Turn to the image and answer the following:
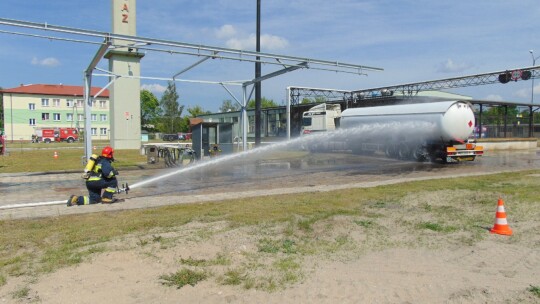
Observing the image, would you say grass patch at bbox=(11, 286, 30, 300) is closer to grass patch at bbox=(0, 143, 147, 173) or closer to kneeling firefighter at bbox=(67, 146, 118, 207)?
kneeling firefighter at bbox=(67, 146, 118, 207)

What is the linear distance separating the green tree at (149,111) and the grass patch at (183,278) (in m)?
92.2

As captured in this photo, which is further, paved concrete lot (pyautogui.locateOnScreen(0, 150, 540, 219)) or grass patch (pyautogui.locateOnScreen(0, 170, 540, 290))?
paved concrete lot (pyautogui.locateOnScreen(0, 150, 540, 219))

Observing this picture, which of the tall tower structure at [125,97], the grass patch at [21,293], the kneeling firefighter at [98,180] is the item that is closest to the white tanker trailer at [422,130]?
the kneeling firefighter at [98,180]

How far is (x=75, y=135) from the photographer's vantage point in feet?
207

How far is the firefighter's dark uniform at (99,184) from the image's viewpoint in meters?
8.96

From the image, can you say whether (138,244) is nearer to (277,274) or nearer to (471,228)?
(277,274)

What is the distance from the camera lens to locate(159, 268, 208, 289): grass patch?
4.34 meters

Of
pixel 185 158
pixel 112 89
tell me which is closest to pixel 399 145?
pixel 185 158

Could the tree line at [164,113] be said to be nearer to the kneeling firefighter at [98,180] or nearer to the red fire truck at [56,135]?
the red fire truck at [56,135]

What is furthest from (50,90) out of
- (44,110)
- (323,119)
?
(323,119)

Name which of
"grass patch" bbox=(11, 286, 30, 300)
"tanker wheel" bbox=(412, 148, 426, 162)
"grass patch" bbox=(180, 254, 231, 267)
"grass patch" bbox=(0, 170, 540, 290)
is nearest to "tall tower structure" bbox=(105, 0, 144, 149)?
"tanker wheel" bbox=(412, 148, 426, 162)

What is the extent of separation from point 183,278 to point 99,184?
5.39 metres

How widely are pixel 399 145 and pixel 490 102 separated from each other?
1470cm

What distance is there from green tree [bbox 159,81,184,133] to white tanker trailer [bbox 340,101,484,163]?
6689 centimetres
